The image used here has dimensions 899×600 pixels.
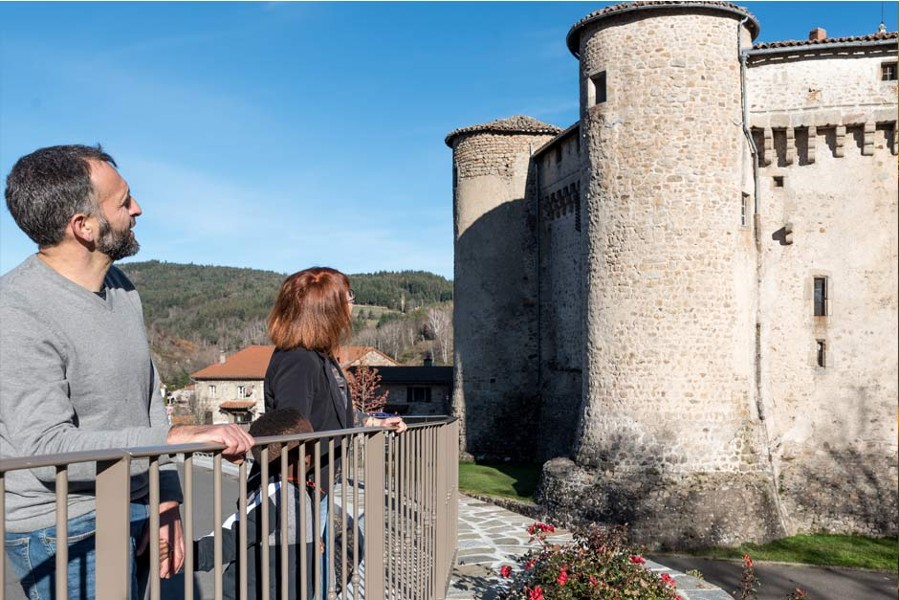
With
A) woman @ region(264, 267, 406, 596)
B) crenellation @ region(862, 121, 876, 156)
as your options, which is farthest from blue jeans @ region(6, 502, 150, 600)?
crenellation @ region(862, 121, 876, 156)

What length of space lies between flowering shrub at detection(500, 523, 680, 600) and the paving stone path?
2.63ft

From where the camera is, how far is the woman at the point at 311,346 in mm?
3531

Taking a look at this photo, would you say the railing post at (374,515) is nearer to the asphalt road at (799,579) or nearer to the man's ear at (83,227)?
the man's ear at (83,227)

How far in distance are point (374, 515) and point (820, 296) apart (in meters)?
14.5

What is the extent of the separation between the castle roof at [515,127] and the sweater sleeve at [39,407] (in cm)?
2143

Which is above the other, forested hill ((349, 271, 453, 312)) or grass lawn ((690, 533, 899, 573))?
forested hill ((349, 271, 453, 312))

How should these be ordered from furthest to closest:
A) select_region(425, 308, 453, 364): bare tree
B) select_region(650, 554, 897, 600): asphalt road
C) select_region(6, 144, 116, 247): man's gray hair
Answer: select_region(425, 308, 453, 364): bare tree, select_region(650, 554, 897, 600): asphalt road, select_region(6, 144, 116, 247): man's gray hair

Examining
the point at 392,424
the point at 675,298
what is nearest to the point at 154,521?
the point at 392,424

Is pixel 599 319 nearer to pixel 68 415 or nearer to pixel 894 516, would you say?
pixel 894 516

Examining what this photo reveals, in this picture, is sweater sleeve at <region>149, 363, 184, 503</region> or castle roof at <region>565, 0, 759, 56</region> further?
castle roof at <region>565, 0, 759, 56</region>

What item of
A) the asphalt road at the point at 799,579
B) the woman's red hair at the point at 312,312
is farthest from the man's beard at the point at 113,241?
A: the asphalt road at the point at 799,579

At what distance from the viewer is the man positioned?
6.93 ft

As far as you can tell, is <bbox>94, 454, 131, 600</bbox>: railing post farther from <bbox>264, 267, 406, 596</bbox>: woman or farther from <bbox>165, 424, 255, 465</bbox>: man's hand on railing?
<bbox>264, 267, 406, 596</bbox>: woman

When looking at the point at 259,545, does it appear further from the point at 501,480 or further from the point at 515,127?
the point at 515,127
